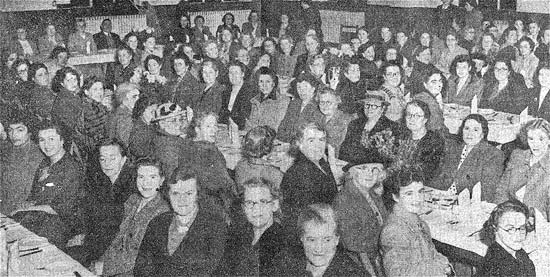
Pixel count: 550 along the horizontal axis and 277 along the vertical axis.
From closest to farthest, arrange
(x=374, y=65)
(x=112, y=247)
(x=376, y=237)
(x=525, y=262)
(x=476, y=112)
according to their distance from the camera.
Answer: (x=525, y=262) < (x=376, y=237) < (x=112, y=247) < (x=476, y=112) < (x=374, y=65)

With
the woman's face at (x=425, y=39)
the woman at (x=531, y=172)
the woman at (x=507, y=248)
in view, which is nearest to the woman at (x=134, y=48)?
the woman's face at (x=425, y=39)

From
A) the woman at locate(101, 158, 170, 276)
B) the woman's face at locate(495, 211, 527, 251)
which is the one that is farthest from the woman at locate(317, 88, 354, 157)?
the woman's face at locate(495, 211, 527, 251)

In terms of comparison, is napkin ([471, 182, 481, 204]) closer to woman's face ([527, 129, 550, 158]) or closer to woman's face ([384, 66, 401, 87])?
woman's face ([527, 129, 550, 158])

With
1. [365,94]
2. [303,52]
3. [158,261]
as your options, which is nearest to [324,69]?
[303,52]

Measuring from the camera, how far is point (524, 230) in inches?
143

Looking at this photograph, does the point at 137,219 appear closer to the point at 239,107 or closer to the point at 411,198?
the point at 239,107

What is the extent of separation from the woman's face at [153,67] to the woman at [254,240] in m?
1.79

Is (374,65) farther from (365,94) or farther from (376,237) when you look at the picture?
(376,237)

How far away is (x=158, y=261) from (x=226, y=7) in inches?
87.4

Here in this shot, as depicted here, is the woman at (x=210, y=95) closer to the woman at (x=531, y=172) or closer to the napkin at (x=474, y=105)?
the napkin at (x=474, y=105)

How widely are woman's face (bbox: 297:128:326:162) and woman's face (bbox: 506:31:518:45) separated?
133 centimetres

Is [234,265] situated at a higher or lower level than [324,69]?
lower

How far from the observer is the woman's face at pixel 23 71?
4.88m

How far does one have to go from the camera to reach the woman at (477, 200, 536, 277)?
3586 mm
